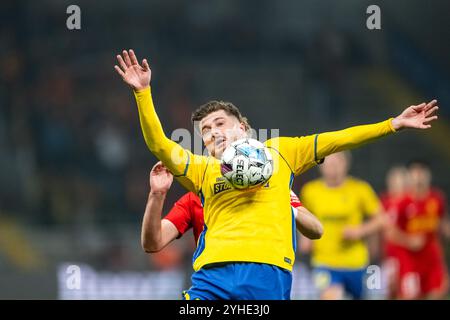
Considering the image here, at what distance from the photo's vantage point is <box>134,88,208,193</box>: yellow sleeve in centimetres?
545

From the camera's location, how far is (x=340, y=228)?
1096cm

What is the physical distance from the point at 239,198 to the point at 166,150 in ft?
1.56

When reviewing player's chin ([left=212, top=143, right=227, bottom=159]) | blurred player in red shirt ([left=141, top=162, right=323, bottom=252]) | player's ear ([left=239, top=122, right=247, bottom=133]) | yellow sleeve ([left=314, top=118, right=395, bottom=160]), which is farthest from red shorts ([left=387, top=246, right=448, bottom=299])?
player's chin ([left=212, top=143, right=227, bottom=159])

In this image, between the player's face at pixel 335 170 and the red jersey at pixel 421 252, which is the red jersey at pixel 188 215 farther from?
the red jersey at pixel 421 252

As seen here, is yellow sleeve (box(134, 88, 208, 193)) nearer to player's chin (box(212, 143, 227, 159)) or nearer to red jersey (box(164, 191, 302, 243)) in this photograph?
player's chin (box(212, 143, 227, 159))

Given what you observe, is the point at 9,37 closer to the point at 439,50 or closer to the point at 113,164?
the point at 113,164

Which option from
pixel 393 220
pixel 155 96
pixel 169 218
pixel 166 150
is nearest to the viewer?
pixel 166 150

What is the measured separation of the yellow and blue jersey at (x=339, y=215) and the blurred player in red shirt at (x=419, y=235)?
51.3 inches

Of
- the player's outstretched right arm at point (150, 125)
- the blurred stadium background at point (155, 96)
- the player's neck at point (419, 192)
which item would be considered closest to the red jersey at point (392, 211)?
the player's neck at point (419, 192)

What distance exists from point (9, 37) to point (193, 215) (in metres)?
11.1

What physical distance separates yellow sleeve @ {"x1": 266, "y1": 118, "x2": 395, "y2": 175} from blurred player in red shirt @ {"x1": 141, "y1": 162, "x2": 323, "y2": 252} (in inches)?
12.0

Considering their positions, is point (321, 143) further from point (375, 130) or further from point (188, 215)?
point (188, 215)

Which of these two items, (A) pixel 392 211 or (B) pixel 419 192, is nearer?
(A) pixel 392 211

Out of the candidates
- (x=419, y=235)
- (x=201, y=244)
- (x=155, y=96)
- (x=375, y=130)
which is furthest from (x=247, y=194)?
(x=155, y=96)
